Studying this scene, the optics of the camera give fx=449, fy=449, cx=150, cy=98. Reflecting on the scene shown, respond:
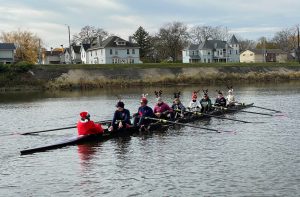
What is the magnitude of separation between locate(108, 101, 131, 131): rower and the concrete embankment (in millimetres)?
54147

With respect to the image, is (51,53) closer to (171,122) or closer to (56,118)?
(56,118)

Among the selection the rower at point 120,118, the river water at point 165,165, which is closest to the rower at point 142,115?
the rower at point 120,118

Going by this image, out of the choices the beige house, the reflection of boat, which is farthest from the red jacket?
the beige house

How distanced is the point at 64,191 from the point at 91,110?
27143 millimetres

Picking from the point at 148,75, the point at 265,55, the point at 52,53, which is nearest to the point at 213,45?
the point at 265,55

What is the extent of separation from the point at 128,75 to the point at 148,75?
13.3ft

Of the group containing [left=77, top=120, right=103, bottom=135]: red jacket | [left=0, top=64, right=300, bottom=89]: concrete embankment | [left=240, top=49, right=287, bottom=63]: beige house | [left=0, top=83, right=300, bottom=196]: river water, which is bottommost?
[left=0, top=83, right=300, bottom=196]: river water

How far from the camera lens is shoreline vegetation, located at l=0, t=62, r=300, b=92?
78812 mm

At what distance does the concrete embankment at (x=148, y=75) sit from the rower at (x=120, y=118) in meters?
54.1

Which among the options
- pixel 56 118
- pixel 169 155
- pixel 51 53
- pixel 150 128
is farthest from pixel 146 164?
pixel 51 53

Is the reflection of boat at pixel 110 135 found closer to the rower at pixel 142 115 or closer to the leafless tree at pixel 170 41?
the rower at pixel 142 115

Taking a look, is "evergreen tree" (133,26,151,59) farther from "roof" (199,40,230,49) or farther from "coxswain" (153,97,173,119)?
"coxswain" (153,97,173,119)

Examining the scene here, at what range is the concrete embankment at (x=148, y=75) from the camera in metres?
80.4

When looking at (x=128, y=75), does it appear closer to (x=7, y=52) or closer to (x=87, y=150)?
(x=7, y=52)
